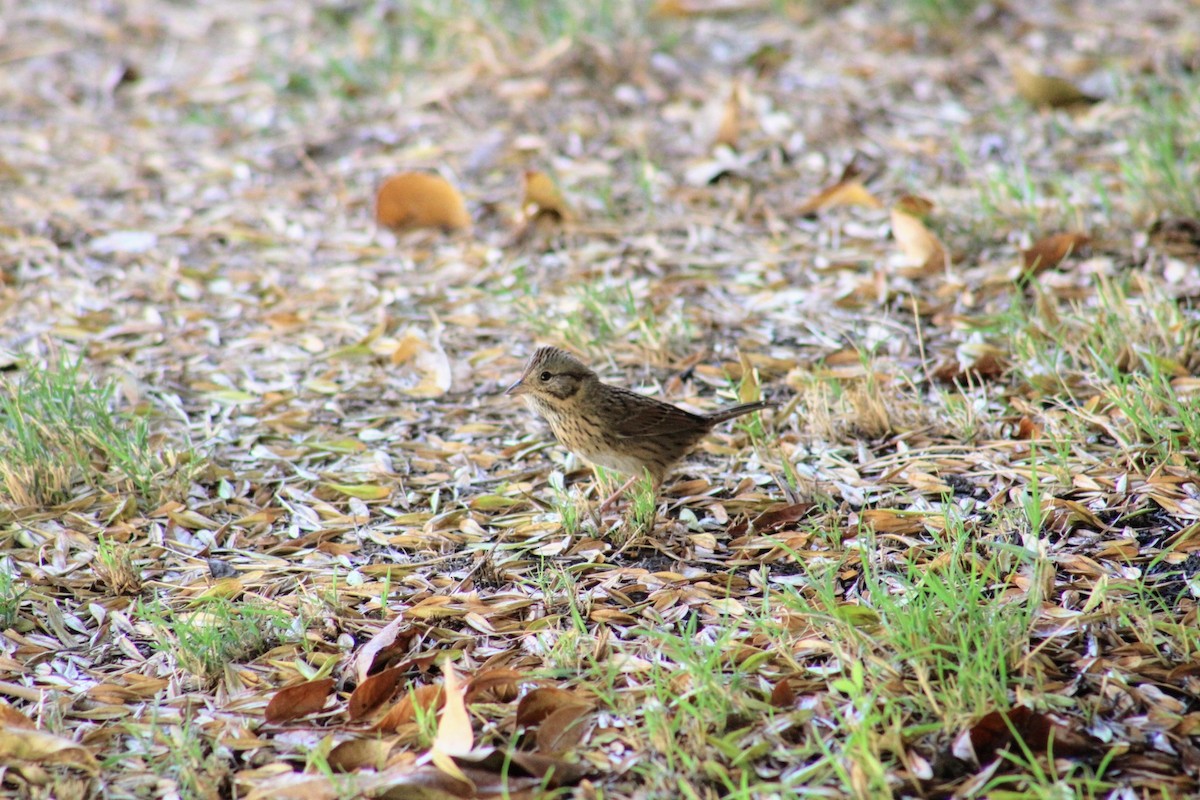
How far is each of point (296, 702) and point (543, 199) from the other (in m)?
3.74

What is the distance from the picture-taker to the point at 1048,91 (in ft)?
25.1

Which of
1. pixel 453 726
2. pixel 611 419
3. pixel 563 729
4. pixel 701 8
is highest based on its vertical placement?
pixel 701 8

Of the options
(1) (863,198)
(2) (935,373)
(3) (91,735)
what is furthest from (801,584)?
(1) (863,198)

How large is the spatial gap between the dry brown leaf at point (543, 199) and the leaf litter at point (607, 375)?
23mm

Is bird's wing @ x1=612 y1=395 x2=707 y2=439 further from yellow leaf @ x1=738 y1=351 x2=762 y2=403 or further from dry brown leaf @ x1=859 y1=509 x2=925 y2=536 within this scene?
dry brown leaf @ x1=859 y1=509 x2=925 y2=536

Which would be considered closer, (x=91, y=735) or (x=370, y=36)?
(x=91, y=735)

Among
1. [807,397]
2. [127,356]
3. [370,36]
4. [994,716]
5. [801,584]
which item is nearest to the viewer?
[994,716]

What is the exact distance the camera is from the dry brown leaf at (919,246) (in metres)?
6.14

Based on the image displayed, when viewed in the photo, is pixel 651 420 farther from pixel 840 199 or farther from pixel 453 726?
pixel 840 199

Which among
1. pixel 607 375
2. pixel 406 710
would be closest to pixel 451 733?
pixel 406 710

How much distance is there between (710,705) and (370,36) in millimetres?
6979

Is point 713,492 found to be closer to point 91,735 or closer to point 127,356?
point 91,735

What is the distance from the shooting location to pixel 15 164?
7812mm

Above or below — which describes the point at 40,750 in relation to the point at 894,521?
above
